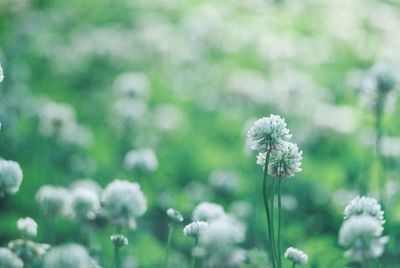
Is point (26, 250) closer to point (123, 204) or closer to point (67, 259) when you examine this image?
point (123, 204)

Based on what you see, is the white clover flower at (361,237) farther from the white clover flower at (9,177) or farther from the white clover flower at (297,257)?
the white clover flower at (9,177)

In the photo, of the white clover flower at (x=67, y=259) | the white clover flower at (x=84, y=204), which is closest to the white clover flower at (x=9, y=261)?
the white clover flower at (x=67, y=259)

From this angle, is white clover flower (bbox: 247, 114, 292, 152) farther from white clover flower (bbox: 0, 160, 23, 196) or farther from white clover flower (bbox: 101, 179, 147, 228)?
white clover flower (bbox: 0, 160, 23, 196)

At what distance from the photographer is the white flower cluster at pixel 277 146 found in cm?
255

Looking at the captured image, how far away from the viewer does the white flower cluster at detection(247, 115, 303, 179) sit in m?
2.55

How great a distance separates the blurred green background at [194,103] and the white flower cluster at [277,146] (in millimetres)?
729

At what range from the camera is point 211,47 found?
32.9 feet

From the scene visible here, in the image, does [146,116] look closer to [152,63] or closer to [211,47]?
[152,63]

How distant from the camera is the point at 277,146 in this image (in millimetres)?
2553

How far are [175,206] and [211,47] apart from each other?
5.27 m

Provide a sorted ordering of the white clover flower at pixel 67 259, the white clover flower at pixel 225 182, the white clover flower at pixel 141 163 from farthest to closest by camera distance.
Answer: the white clover flower at pixel 225 182, the white clover flower at pixel 141 163, the white clover flower at pixel 67 259

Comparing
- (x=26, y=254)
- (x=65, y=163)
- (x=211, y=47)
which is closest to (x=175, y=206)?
(x=65, y=163)

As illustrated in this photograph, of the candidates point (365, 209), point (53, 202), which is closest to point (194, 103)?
point (53, 202)

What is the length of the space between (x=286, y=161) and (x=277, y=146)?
82mm
